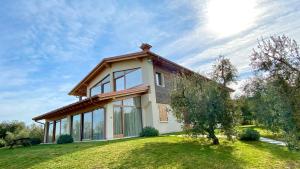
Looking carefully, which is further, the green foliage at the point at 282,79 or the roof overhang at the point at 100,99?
the roof overhang at the point at 100,99

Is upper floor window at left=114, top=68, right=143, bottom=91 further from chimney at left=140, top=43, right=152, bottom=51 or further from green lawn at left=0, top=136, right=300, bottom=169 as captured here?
green lawn at left=0, top=136, right=300, bottom=169

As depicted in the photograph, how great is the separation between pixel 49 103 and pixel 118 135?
648 inches

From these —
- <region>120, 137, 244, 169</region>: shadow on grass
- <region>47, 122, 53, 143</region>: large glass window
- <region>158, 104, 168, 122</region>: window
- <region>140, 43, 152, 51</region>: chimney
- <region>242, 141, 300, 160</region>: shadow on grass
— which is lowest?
<region>242, 141, 300, 160</region>: shadow on grass

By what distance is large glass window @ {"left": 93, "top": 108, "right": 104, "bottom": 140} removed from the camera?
17828 mm

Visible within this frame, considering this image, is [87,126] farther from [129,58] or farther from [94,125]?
[129,58]

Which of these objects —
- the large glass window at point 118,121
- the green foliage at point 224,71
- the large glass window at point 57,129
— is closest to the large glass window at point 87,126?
the large glass window at point 118,121

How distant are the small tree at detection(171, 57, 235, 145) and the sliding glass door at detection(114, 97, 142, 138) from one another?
19.5 feet

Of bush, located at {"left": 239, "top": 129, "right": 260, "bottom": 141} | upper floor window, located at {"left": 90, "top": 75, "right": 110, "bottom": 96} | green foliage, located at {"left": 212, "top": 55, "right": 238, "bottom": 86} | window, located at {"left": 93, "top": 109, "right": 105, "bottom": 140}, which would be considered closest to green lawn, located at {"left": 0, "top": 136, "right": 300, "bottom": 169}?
bush, located at {"left": 239, "top": 129, "right": 260, "bottom": 141}

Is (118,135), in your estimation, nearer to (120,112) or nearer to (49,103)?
(120,112)

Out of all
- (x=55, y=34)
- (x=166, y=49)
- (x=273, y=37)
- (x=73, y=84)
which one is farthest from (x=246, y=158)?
(x=73, y=84)

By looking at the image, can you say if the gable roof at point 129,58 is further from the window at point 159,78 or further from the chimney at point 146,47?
the window at point 159,78

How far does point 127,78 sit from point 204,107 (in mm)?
10459

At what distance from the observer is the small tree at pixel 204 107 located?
1252 cm

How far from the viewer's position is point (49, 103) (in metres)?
30.2
